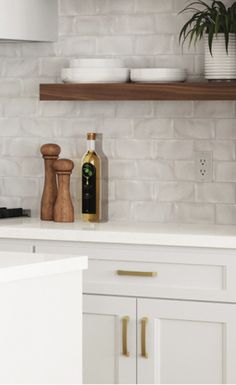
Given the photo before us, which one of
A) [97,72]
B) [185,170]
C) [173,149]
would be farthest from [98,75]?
[185,170]

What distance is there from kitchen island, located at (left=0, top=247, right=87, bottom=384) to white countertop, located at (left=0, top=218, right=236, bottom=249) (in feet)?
3.04

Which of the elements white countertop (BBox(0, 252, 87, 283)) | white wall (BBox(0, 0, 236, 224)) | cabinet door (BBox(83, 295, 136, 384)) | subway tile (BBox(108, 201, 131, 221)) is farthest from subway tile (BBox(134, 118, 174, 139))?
white countertop (BBox(0, 252, 87, 283))

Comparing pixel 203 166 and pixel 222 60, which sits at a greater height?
pixel 222 60

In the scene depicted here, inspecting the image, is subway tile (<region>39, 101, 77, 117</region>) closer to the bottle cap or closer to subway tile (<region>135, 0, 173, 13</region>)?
the bottle cap

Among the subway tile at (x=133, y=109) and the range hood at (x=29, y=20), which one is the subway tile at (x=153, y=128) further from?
the range hood at (x=29, y=20)

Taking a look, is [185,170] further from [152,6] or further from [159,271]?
[152,6]

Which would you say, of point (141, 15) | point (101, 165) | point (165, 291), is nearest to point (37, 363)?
point (165, 291)

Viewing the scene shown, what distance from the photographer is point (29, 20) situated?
158 inches

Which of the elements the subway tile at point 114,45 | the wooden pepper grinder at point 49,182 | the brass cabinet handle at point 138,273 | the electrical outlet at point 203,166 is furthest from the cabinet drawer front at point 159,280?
the subway tile at point 114,45

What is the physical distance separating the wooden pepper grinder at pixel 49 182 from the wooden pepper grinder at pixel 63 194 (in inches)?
3.3

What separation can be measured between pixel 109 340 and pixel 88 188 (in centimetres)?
73

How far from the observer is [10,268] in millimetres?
2422

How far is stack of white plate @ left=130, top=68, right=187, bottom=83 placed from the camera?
12.6 ft

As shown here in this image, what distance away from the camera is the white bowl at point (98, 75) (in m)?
3.93
